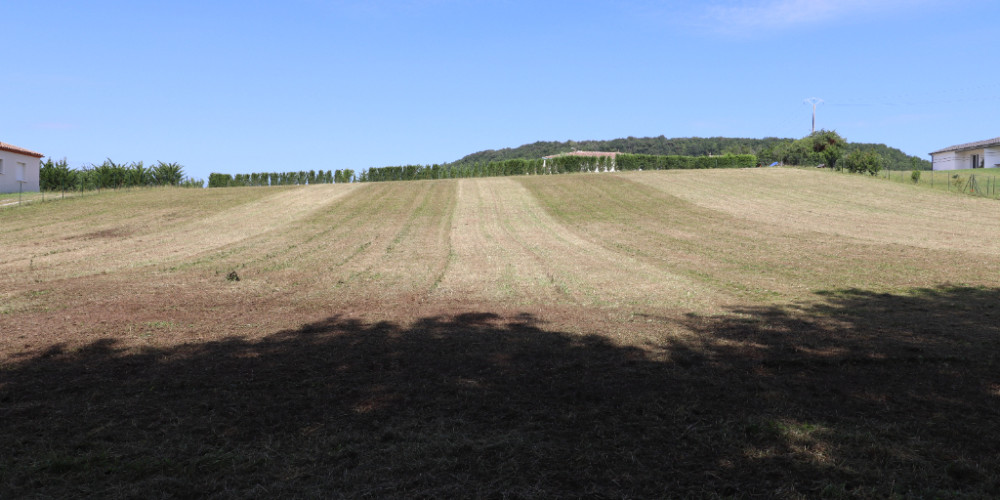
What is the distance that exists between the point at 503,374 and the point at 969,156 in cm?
8976

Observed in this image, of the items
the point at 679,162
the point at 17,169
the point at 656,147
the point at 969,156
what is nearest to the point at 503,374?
the point at 17,169

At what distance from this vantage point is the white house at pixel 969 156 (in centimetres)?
6600

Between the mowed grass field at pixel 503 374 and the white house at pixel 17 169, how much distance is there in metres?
30.4

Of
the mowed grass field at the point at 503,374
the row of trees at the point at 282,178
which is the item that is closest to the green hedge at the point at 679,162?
the row of trees at the point at 282,178

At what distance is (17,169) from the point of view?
40.2 metres

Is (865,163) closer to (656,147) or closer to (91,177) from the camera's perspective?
(91,177)

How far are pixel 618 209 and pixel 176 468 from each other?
27708 millimetres

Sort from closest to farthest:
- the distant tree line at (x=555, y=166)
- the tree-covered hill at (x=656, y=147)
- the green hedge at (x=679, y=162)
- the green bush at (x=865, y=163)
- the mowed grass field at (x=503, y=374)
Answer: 1. the mowed grass field at (x=503, y=374)
2. the green bush at (x=865, y=163)
3. the distant tree line at (x=555, y=166)
4. the green hedge at (x=679, y=162)
5. the tree-covered hill at (x=656, y=147)

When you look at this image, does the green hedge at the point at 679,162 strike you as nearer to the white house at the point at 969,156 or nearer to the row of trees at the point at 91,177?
the white house at the point at 969,156

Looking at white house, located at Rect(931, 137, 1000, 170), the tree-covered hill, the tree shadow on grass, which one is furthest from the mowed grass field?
the tree-covered hill

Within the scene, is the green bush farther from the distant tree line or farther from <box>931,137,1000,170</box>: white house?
<box>931,137,1000,170</box>: white house

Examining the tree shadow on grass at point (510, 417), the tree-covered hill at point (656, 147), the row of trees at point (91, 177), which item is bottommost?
the tree shadow on grass at point (510, 417)

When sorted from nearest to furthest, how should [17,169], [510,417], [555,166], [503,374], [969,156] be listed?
[510,417] → [503,374] → [17,169] → [555,166] → [969,156]

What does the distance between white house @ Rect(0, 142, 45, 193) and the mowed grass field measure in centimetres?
3040
